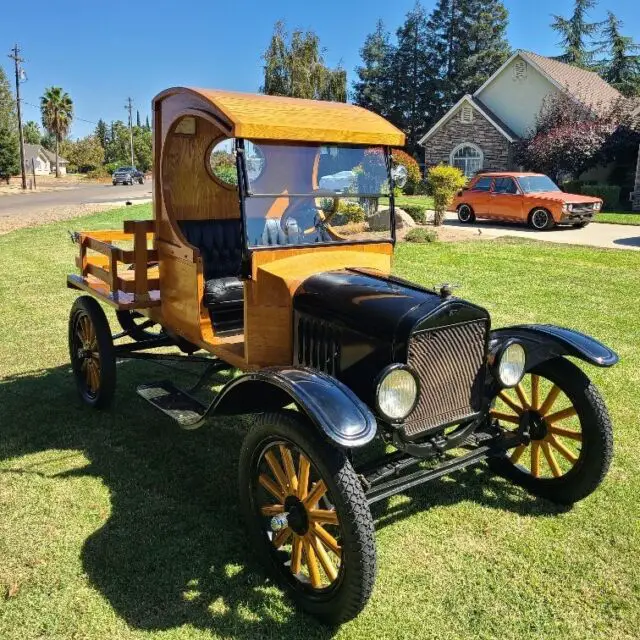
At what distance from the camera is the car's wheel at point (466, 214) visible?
731 inches

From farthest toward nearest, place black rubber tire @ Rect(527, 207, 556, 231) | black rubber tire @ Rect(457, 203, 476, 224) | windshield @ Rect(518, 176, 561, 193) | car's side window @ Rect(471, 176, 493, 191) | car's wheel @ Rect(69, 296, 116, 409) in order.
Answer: black rubber tire @ Rect(457, 203, 476, 224)
car's side window @ Rect(471, 176, 493, 191)
windshield @ Rect(518, 176, 561, 193)
black rubber tire @ Rect(527, 207, 556, 231)
car's wheel @ Rect(69, 296, 116, 409)

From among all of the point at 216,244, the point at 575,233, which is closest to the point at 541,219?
the point at 575,233

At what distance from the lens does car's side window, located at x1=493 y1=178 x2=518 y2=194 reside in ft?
56.8

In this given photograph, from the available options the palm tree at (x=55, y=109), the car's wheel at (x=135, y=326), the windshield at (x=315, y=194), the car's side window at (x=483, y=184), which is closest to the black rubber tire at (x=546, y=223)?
the car's side window at (x=483, y=184)

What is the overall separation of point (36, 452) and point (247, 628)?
226 centimetres

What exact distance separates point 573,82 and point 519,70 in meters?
2.51

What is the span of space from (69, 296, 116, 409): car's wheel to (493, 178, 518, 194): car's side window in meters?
14.7

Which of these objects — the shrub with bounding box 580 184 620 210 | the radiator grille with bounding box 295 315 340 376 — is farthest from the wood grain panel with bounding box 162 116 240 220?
the shrub with bounding box 580 184 620 210

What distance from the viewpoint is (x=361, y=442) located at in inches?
96.3

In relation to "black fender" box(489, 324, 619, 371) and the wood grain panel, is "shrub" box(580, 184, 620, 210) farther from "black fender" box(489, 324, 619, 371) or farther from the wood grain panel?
"black fender" box(489, 324, 619, 371)

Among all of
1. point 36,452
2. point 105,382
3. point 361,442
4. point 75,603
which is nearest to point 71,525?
point 75,603

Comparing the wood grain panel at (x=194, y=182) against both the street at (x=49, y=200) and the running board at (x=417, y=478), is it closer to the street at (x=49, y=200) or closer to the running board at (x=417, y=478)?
the running board at (x=417, y=478)

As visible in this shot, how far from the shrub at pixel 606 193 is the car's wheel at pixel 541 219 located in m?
7.11

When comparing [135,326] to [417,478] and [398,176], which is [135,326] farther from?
[417,478]
